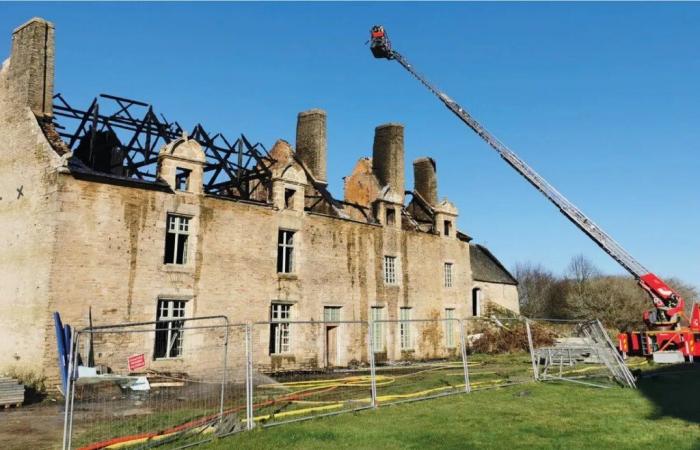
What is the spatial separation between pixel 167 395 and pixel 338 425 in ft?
18.8

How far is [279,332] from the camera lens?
75.4ft

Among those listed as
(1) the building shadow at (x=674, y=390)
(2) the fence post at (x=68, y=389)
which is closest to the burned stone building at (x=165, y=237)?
(2) the fence post at (x=68, y=389)

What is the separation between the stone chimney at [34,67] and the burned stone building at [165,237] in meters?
0.04

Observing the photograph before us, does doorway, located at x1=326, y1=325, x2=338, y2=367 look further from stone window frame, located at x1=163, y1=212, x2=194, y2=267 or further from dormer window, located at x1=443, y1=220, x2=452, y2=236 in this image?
dormer window, located at x1=443, y1=220, x2=452, y2=236

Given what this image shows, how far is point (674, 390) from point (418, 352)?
15.5 m

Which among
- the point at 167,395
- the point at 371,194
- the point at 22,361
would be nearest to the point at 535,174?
the point at 371,194

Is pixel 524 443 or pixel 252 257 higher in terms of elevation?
pixel 252 257

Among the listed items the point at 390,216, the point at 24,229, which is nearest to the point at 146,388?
the point at 24,229

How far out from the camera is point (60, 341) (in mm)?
14945

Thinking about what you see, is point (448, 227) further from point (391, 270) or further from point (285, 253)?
point (285, 253)

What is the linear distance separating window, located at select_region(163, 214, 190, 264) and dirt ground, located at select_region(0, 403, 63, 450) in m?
6.33

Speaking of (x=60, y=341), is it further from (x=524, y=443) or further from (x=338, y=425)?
(x=524, y=443)

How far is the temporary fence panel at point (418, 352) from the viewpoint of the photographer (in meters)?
18.5

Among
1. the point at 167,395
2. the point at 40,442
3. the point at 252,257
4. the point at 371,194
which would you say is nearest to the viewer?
the point at 40,442
